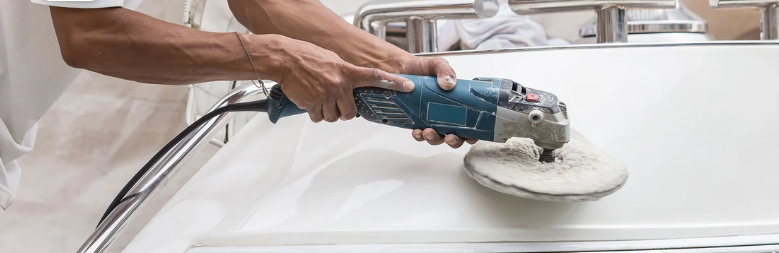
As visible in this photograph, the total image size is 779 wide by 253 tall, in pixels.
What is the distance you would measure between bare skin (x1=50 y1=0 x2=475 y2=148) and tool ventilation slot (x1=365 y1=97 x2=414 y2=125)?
0.06 feet

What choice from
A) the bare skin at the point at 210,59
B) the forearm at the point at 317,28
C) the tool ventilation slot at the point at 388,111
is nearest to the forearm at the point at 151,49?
the bare skin at the point at 210,59

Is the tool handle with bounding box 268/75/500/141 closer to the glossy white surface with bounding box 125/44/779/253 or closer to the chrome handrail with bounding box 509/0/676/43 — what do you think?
the glossy white surface with bounding box 125/44/779/253

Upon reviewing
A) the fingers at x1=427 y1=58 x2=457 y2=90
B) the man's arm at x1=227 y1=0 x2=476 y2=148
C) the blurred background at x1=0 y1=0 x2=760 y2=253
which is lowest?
the blurred background at x1=0 y1=0 x2=760 y2=253

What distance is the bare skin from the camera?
525 mm

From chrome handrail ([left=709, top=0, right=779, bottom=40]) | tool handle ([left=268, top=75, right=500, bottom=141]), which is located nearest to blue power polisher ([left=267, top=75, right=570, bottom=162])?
tool handle ([left=268, top=75, right=500, bottom=141])

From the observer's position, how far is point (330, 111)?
64 centimetres

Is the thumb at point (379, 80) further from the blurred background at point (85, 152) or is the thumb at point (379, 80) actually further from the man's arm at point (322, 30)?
the blurred background at point (85, 152)

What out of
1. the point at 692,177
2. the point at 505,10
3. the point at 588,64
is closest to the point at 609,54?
the point at 588,64

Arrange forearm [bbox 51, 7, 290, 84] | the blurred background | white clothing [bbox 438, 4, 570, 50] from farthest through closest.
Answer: white clothing [bbox 438, 4, 570, 50] → the blurred background → forearm [bbox 51, 7, 290, 84]

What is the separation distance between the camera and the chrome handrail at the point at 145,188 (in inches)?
22.3

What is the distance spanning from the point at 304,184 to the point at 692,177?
16.3 inches

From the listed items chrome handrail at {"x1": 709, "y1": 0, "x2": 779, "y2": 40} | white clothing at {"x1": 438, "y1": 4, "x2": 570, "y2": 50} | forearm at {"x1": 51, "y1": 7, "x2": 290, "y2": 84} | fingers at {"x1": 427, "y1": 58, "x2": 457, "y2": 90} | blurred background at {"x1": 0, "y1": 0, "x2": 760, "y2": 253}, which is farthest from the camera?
white clothing at {"x1": 438, "y1": 4, "x2": 570, "y2": 50}

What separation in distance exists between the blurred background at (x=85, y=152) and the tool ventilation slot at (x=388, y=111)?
0.74m

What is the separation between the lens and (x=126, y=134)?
4.59 feet
